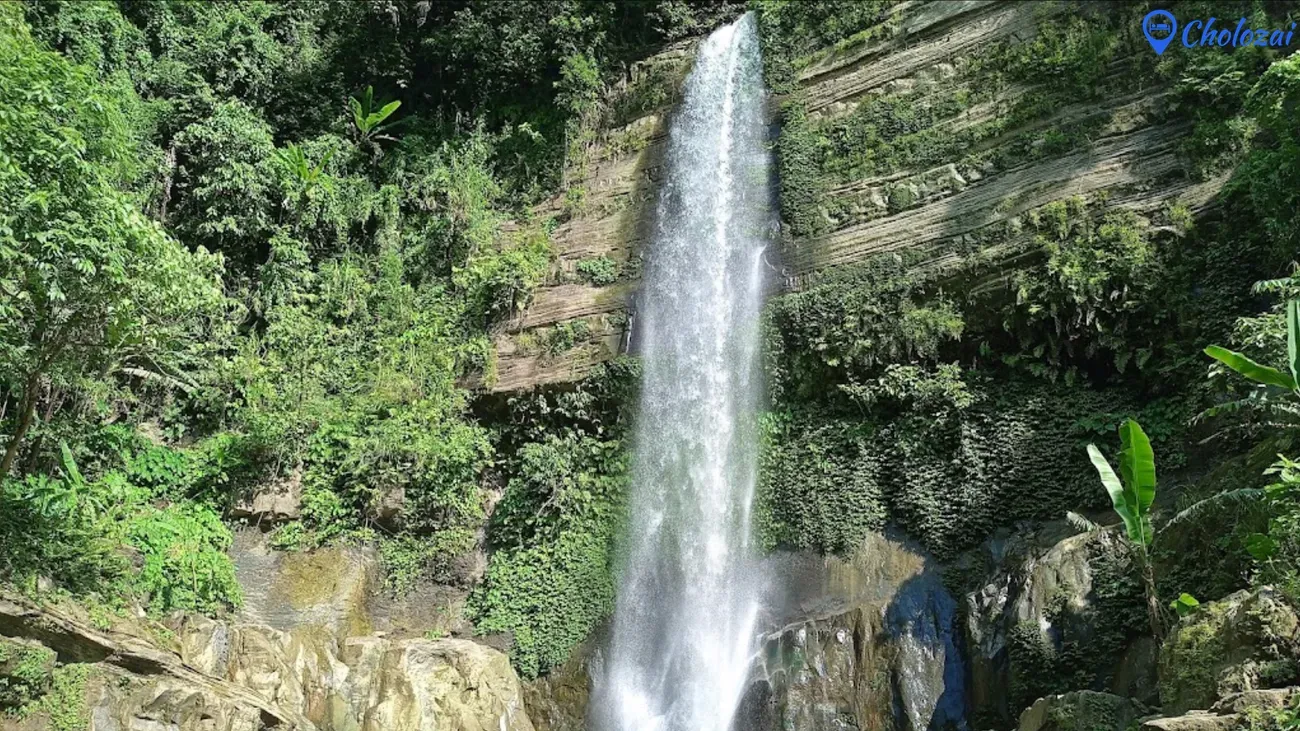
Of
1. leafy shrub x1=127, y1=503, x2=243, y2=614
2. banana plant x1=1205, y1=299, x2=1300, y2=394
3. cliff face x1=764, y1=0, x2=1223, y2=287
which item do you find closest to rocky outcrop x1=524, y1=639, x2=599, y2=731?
leafy shrub x1=127, y1=503, x2=243, y2=614

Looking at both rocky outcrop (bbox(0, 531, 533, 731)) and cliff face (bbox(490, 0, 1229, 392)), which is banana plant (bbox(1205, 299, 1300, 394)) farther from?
rocky outcrop (bbox(0, 531, 533, 731))

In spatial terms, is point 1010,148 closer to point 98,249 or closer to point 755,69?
point 755,69

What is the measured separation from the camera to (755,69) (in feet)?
52.3

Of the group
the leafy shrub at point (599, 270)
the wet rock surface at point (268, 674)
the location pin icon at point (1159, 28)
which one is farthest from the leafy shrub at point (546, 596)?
the location pin icon at point (1159, 28)

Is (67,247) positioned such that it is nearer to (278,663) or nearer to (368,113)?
(278,663)

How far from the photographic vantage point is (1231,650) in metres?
5.76

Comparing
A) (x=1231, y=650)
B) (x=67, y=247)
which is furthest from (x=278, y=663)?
(x=1231, y=650)

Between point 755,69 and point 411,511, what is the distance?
31.0 feet

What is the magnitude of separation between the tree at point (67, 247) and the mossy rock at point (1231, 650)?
370 inches

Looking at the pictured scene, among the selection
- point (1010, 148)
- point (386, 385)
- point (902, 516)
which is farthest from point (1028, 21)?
point (386, 385)

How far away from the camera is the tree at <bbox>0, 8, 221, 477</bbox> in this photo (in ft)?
26.3

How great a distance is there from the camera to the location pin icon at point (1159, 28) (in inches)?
460

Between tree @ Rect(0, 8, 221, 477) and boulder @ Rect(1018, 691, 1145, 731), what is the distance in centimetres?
897

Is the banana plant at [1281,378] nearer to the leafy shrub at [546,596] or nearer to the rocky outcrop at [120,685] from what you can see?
the leafy shrub at [546,596]
